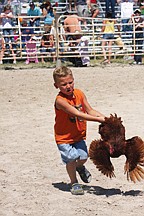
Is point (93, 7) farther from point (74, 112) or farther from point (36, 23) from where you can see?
point (74, 112)

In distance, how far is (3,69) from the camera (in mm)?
17453

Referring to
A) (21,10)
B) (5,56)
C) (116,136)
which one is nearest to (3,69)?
(5,56)

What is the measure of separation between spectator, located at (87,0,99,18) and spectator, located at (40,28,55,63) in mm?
2140

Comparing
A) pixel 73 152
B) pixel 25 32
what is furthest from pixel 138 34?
pixel 73 152

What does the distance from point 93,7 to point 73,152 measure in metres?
15.6

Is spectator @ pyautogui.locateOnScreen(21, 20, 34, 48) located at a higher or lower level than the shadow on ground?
higher

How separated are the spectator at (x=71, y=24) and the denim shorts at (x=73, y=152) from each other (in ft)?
40.3

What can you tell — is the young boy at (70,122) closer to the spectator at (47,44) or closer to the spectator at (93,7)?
the spectator at (47,44)

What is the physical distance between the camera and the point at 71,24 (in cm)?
1831

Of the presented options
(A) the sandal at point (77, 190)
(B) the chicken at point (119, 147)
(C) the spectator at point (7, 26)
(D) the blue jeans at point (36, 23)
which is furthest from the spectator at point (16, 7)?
(B) the chicken at point (119, 147)

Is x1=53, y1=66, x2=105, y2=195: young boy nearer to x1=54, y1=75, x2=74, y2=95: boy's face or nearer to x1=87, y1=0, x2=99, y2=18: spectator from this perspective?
x1=54, y1=75, x2=74, y2=95: boy's face

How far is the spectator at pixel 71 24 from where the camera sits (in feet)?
59.6

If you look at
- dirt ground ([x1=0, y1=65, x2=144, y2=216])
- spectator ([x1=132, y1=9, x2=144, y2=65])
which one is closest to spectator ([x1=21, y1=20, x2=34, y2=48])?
spectator ([x1=132, y1=9, x2=144, y2=65])

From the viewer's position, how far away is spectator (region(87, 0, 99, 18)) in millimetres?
19875
